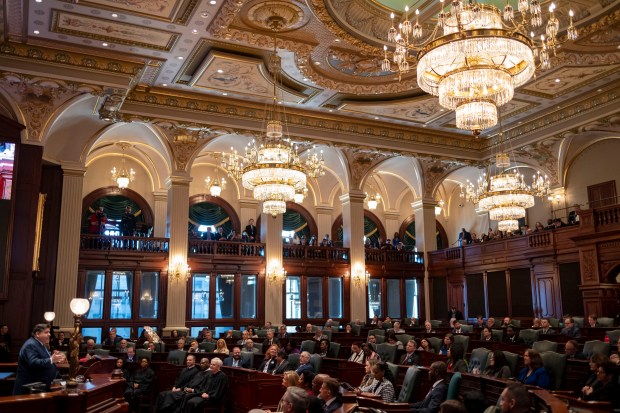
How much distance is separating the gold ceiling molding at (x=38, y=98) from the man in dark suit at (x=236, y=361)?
686cm

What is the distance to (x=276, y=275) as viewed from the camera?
61.3ft

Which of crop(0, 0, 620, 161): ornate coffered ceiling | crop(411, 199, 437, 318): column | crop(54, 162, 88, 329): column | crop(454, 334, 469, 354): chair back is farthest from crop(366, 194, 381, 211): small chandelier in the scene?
crop(454, 334, 469, 354): chair back

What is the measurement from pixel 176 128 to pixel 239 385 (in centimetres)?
938

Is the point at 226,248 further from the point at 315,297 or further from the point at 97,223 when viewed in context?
the point at 97,223

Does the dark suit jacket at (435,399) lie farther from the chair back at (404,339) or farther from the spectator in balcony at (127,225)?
the spectator in balcony at (127,225)

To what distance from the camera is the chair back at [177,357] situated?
10834 mm

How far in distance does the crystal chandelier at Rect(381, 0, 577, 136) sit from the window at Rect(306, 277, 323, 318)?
12538mm

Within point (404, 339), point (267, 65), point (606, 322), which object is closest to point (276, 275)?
point (404, 339)

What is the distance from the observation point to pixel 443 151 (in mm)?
19422

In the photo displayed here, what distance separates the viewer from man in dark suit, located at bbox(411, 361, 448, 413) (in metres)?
5.90

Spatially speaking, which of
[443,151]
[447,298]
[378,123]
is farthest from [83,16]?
[447,298]

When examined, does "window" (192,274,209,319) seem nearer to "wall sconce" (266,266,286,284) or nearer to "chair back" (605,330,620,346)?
"wall sconce" (266,266,286,284)

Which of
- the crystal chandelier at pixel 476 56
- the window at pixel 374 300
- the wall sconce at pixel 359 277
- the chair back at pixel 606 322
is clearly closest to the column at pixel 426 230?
the window at pixel 374 300

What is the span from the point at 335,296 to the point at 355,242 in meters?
2.02
